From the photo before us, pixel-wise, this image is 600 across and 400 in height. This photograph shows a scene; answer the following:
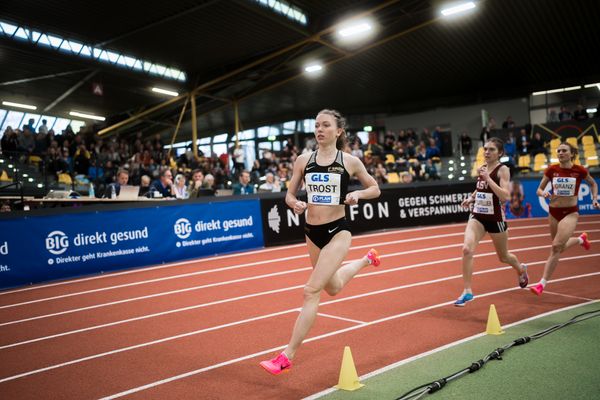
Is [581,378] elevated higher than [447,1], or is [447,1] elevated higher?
[447,1]

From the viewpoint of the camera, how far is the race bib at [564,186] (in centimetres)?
686

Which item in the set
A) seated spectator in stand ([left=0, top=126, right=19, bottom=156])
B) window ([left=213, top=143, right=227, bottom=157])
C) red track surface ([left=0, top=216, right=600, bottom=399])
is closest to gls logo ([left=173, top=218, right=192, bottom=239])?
red track surface ([left=0, top=216, right=600, bottom=399])

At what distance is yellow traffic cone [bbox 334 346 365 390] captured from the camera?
3.82m

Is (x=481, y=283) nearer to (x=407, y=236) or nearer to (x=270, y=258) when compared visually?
(x=270, y=258)

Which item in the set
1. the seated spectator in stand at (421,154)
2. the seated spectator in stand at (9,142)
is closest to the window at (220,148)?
the seated spectator in stand at (421,154)

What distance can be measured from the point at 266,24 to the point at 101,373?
18655mm

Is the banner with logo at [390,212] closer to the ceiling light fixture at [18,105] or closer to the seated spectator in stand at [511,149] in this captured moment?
the seated spectator in stand at [511,149]

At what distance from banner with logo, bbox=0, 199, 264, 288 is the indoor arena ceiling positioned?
976 centimetres

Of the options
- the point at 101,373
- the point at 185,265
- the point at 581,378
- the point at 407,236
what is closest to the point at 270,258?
the point at 185,265

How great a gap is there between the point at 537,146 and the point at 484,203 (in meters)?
17.5

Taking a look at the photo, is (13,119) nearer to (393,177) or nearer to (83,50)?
(83,50)

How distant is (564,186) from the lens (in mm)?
6906

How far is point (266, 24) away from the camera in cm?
2084

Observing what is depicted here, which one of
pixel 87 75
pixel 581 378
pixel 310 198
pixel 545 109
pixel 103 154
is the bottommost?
pixel 581 378
